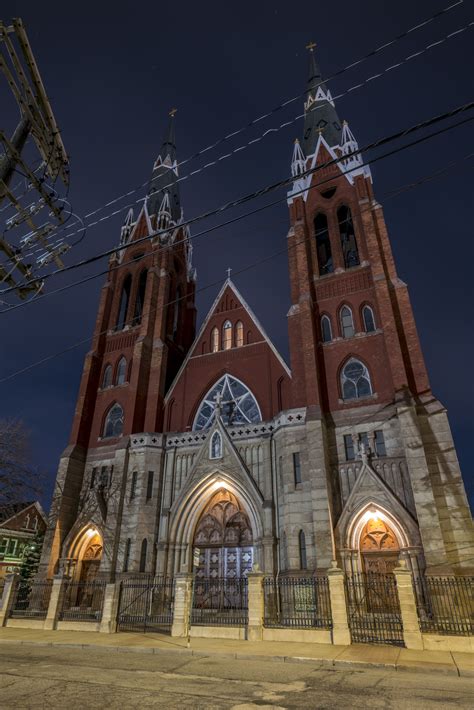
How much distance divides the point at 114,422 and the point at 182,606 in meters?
13.5

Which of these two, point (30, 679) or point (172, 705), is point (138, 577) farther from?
point (172, 705)

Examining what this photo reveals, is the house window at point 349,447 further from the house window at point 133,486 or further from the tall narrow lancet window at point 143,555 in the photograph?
the house window at point 133,486

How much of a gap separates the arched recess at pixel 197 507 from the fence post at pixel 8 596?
620cm

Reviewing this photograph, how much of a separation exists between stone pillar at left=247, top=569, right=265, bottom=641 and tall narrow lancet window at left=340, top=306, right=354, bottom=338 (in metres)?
12.6

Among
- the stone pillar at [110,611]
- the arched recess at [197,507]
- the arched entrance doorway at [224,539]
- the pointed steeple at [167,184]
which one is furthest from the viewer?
the pointed steeple at [167,184]

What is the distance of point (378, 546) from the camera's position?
1642cm

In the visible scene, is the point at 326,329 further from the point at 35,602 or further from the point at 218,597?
the point at 35,602

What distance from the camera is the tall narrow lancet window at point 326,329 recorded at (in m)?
21.7

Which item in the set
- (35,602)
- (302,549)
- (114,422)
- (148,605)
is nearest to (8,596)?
(35,602)

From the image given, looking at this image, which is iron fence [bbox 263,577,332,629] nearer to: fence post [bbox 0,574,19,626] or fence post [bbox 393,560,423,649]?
fence post [bbox 393,560,423,649]

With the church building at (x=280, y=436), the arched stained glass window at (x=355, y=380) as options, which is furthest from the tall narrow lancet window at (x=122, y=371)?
the arched stained glass window at (x=355, y=380)

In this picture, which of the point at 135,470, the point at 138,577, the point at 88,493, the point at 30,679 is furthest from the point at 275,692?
the point at 88,493

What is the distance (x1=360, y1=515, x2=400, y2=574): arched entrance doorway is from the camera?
52.8ft

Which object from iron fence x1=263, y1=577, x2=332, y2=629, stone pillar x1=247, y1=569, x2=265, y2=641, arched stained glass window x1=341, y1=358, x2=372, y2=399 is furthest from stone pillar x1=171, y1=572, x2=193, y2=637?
arched stained glass window x1=341, y1=358, x2=372, y2=399
